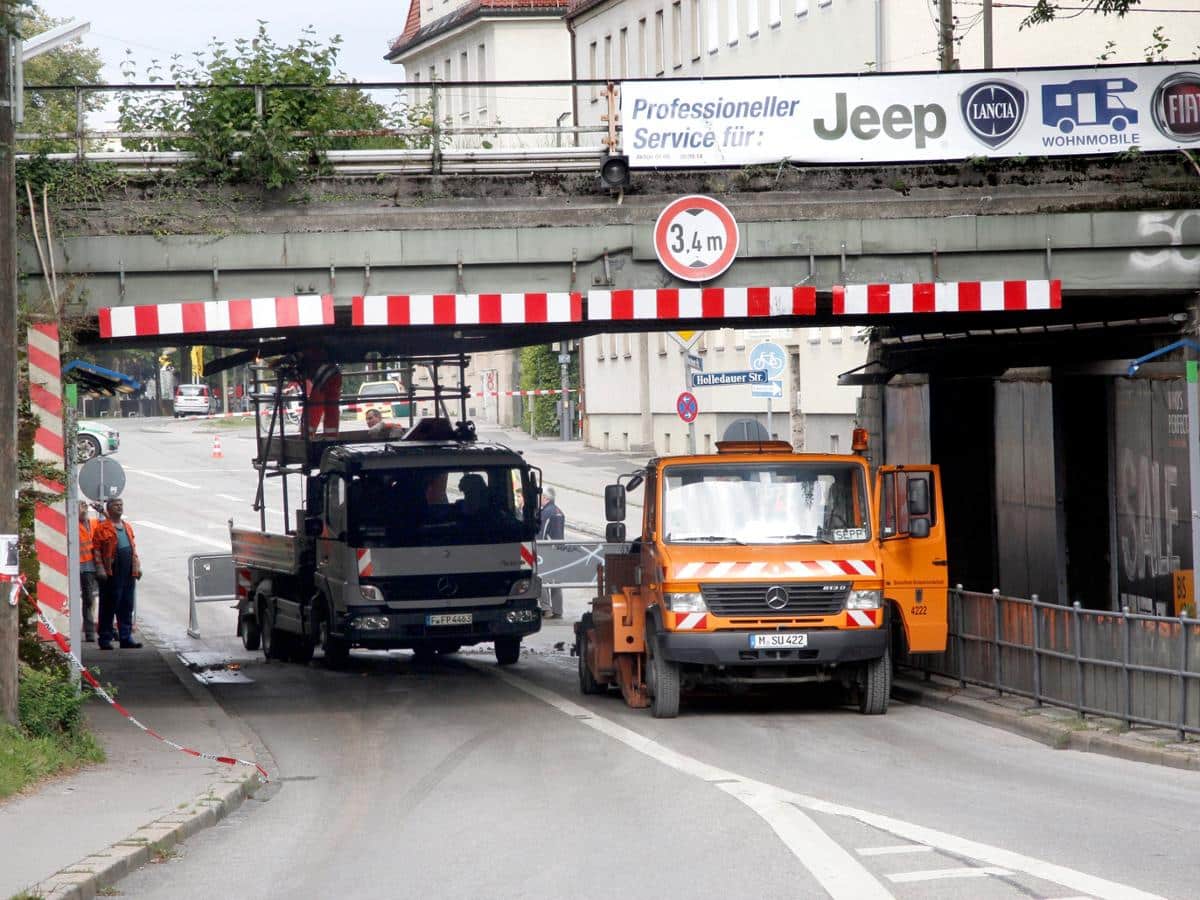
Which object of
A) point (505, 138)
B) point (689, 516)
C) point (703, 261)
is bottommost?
point (689, 516)

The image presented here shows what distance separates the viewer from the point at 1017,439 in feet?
87.2

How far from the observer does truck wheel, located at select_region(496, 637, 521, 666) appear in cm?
2438

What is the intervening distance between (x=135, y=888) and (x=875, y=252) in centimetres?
1154

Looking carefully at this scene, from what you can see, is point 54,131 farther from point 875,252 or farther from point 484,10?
point 484,10

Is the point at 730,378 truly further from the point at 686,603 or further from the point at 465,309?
the point at 686,603

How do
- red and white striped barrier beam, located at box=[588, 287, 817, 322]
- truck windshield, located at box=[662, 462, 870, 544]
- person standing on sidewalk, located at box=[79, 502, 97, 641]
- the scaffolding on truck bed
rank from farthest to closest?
1. person standing on sidewalk, located at box=[79, 502, 97, 641]
2. the scaffolding on truck bed
3. red and white striped barrier beam, located at box=[588, 287, 817, 322]
4. truck windshield, located at box=[662, 462, 870, 544]

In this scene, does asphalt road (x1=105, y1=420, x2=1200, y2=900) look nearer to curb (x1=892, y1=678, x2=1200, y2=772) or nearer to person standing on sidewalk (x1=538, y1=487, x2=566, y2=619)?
curb (x1=892, y1=678, x2=1200, y2=772)

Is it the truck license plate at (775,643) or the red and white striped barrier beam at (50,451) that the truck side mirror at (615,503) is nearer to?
the truck license plate at (775,643)

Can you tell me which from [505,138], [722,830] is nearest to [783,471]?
[505,138]

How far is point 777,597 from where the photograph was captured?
1755cm

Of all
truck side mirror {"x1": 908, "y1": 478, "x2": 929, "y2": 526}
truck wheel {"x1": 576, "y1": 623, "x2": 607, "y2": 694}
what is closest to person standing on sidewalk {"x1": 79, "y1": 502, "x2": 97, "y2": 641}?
truck wheel {"x1": 576, "y1": 623, "x2": 607, "y2": 694}

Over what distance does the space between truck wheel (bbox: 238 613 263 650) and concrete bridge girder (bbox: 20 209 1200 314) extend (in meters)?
9.41

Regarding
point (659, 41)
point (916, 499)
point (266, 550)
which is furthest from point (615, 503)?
point (659, 41)

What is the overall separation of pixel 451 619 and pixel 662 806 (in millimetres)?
10491
